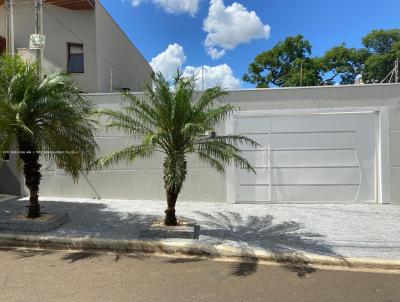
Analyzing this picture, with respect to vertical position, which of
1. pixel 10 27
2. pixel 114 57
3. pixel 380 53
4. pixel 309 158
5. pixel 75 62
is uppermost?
pixel 380 53

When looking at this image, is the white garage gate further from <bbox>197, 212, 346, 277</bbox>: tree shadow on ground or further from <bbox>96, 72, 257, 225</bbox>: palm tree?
<bbox>96, 72, 257, 225</bbox>: palm tree

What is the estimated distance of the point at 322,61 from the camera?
44.8m

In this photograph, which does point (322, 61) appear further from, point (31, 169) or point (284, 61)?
point (31, 169)

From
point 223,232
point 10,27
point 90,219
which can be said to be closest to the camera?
point 223,232

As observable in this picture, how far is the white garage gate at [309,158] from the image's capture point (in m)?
10.9

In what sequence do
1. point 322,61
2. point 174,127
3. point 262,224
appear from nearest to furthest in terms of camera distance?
1. point 174,127
2. point 262,224
3. point 322,61

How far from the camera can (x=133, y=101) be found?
310 inches

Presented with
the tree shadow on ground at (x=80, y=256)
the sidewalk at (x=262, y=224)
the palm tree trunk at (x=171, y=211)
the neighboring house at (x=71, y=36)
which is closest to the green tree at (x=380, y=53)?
the neighboring house at (x=71, y=36)

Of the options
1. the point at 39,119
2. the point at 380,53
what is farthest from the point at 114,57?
the point at 380,53

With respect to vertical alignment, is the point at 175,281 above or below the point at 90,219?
below

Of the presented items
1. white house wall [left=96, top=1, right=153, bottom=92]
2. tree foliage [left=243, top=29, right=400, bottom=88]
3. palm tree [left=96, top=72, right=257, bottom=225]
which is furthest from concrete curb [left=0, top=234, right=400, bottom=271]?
tree foliage [left=243, top=29, right=400, bottom=88]

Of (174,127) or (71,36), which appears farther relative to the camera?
(71,36)

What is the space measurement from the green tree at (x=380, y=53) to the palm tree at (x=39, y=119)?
39.4 meters

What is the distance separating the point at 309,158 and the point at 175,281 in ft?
21.8
